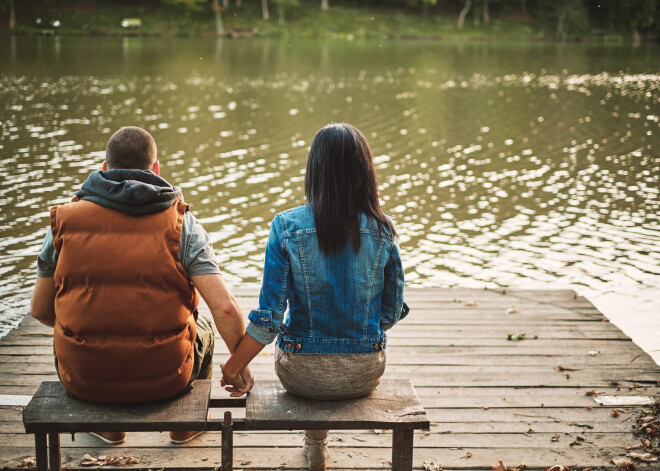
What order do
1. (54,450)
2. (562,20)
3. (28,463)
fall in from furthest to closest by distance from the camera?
(562,20), (28,463), (54,450)

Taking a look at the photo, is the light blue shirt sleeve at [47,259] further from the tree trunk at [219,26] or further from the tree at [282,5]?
the tree at [282,5]

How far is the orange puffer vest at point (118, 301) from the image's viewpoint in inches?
96.4

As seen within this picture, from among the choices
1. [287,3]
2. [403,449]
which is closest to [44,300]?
[403,449]

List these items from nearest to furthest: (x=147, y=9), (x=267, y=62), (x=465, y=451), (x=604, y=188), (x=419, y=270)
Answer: (x=465, y=451)
(x=419, y=270)
(x=604, y=188)
(x=267, y=62)
(x=147, y=9)

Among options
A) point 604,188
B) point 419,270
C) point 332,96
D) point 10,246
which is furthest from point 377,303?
point 332,96

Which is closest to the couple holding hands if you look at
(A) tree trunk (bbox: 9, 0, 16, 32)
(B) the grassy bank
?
(B) the grassy bank

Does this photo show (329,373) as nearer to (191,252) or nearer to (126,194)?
(191,252)

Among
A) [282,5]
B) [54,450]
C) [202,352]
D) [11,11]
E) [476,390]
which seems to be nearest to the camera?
[54,450]

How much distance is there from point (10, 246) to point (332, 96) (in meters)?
14.3

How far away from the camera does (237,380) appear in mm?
2748

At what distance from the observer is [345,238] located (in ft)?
8.52

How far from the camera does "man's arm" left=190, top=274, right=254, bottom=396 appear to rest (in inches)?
101

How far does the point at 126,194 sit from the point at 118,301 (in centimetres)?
37

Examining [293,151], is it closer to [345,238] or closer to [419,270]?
[419,270]
